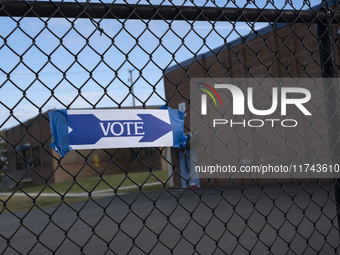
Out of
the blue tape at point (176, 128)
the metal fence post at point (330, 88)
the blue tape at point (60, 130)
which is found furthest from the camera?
the metal fence post at point (330, 88)

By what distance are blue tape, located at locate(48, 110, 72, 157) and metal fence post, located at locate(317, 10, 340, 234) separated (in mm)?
→ 1721

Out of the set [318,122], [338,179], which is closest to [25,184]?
[318,122]

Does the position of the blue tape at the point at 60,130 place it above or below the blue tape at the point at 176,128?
above

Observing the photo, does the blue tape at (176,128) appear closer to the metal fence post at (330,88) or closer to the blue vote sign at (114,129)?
the blue vote sign at (114,129)

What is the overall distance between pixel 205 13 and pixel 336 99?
1.06 metres

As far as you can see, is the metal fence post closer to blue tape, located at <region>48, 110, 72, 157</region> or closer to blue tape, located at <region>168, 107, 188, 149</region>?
blue tape, located at <region>168, 107, 188, 149</region>

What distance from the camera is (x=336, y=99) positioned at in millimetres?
2881

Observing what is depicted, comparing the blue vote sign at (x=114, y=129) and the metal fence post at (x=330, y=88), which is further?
the metal fence post at (x=330, y=88)

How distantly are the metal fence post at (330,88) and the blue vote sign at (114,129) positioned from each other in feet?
3.80

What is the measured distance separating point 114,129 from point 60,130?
9.8 inches

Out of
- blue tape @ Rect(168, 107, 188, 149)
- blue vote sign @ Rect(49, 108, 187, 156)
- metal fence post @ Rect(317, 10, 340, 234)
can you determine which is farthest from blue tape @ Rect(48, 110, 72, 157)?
metal fence post @ Rect(317, 10, 340, 234)

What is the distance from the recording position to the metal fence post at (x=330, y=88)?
9.42 feet

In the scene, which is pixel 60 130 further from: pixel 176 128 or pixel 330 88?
pixel 330 88

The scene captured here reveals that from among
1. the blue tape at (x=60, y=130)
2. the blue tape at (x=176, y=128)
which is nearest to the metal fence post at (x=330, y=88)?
the blue tape at (x=176, y=128)
